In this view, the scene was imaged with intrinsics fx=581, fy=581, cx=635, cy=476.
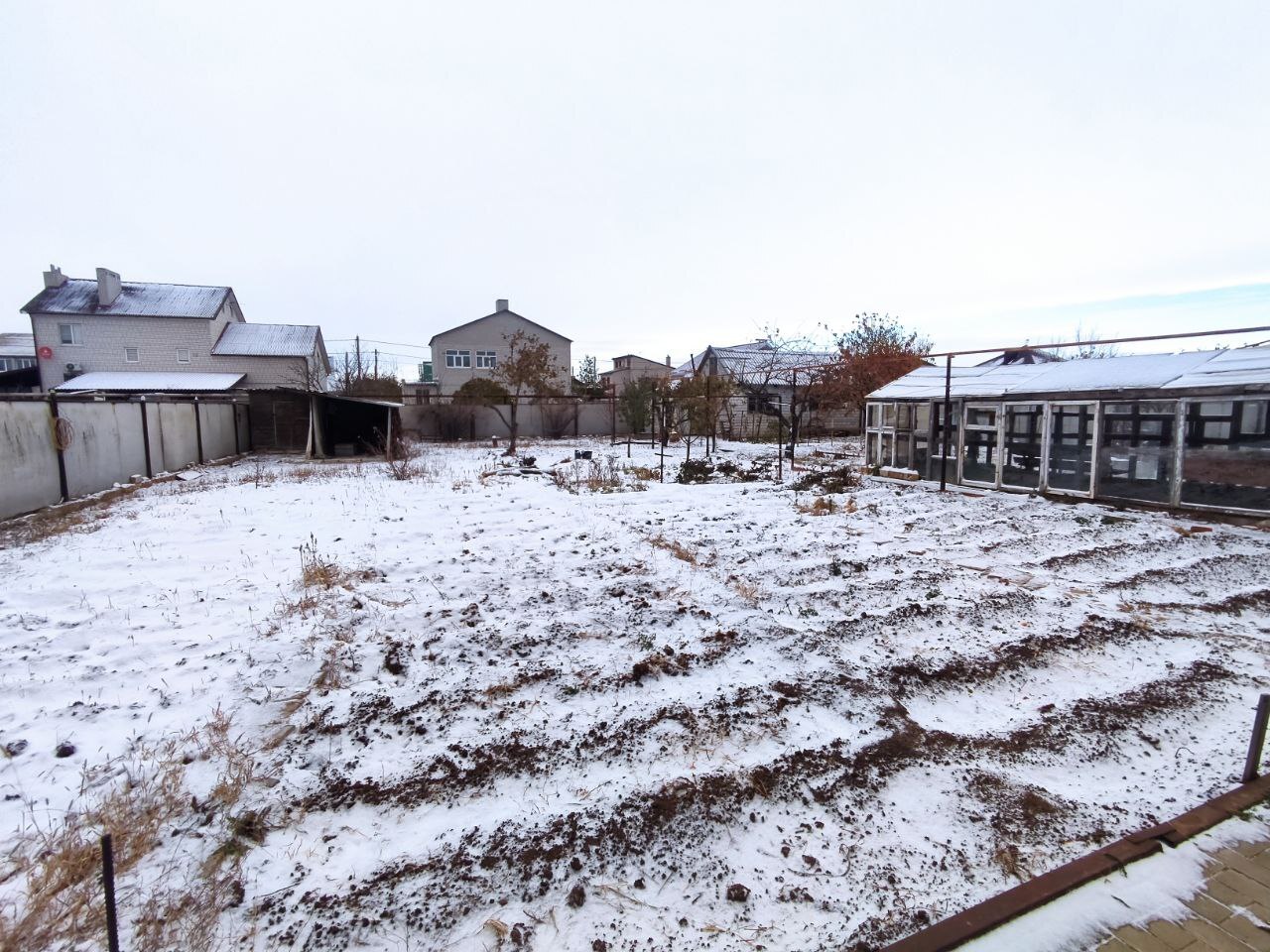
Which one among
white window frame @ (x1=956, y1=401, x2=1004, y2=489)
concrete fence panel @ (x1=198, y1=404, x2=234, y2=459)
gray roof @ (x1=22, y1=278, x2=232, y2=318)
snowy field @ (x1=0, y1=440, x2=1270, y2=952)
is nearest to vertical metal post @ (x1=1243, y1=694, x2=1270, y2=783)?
snowy field @ (x1=0, y1=440, x2=1270, y2=952)

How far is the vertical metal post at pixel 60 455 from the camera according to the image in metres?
8.59

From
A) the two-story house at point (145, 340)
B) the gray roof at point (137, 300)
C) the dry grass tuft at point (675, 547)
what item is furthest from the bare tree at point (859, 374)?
the gray roof at point (137, 300)

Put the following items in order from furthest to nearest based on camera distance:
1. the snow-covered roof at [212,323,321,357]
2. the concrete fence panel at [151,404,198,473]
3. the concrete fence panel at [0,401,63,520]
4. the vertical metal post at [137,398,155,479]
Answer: the snow-covered roof at [212,323,321,357] → the concrete fence panel at [151,404,198,473] → the vertical metal post at [137,398,155,479] → the concrete fence panel at [0,401,63,520]

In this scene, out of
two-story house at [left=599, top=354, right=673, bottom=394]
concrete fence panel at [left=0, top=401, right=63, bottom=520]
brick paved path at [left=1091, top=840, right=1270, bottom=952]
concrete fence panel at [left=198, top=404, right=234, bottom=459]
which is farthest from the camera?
two-story house at [left=599, top=354, right=673, bottom=394]

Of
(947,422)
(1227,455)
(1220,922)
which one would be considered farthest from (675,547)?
(1227,455)

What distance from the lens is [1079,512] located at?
26.1 feet

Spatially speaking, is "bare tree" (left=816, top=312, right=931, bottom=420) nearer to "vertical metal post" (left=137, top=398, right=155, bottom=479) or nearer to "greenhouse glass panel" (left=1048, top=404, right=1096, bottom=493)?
"greenhouse glass panel" (left=1048, top=404, right=1096, bottom=493)

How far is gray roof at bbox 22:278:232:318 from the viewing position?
91.2 feet

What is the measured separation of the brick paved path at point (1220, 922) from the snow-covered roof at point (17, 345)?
175 feet

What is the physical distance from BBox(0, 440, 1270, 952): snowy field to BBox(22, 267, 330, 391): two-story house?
2686 cm

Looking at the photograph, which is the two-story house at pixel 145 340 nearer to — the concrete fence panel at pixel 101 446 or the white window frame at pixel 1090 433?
the concrete fence panel at pixel 101 446

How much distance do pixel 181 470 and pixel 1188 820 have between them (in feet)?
53.3

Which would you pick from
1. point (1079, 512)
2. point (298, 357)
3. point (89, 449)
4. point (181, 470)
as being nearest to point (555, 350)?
point (298, 357)

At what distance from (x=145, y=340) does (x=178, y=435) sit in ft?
70.4
